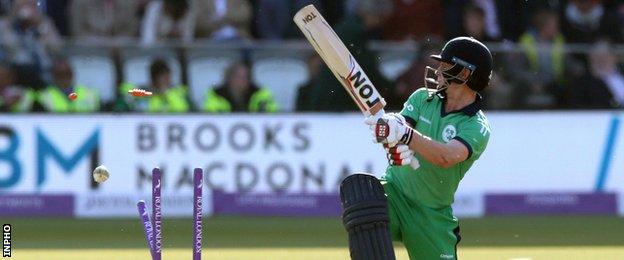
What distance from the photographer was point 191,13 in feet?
43.9

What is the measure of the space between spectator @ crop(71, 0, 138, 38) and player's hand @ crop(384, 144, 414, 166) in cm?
755

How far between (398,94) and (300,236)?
228 centimetres

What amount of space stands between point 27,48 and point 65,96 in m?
0.63

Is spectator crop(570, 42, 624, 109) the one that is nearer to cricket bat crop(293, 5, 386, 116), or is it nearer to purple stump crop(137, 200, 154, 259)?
cricket bat crop(293, 5, 386, 116)

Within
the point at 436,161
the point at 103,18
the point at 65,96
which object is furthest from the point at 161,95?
the point at 436,161

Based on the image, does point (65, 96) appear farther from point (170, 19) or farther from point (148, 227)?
point (148, 227)

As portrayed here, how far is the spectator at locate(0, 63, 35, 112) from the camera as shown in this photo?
12.3 metres

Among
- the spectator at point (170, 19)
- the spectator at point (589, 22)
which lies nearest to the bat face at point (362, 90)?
the spectator at point (170, 19)

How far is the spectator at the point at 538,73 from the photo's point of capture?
12898 mm

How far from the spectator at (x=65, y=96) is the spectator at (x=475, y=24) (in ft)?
11.6

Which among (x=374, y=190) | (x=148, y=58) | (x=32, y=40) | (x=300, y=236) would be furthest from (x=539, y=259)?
(x=32, y=40)

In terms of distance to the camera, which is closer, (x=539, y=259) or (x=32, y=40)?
(x=539, y=259)

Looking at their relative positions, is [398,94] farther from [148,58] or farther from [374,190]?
[374,190]

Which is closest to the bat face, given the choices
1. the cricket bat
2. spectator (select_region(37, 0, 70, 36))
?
the cricket bat
